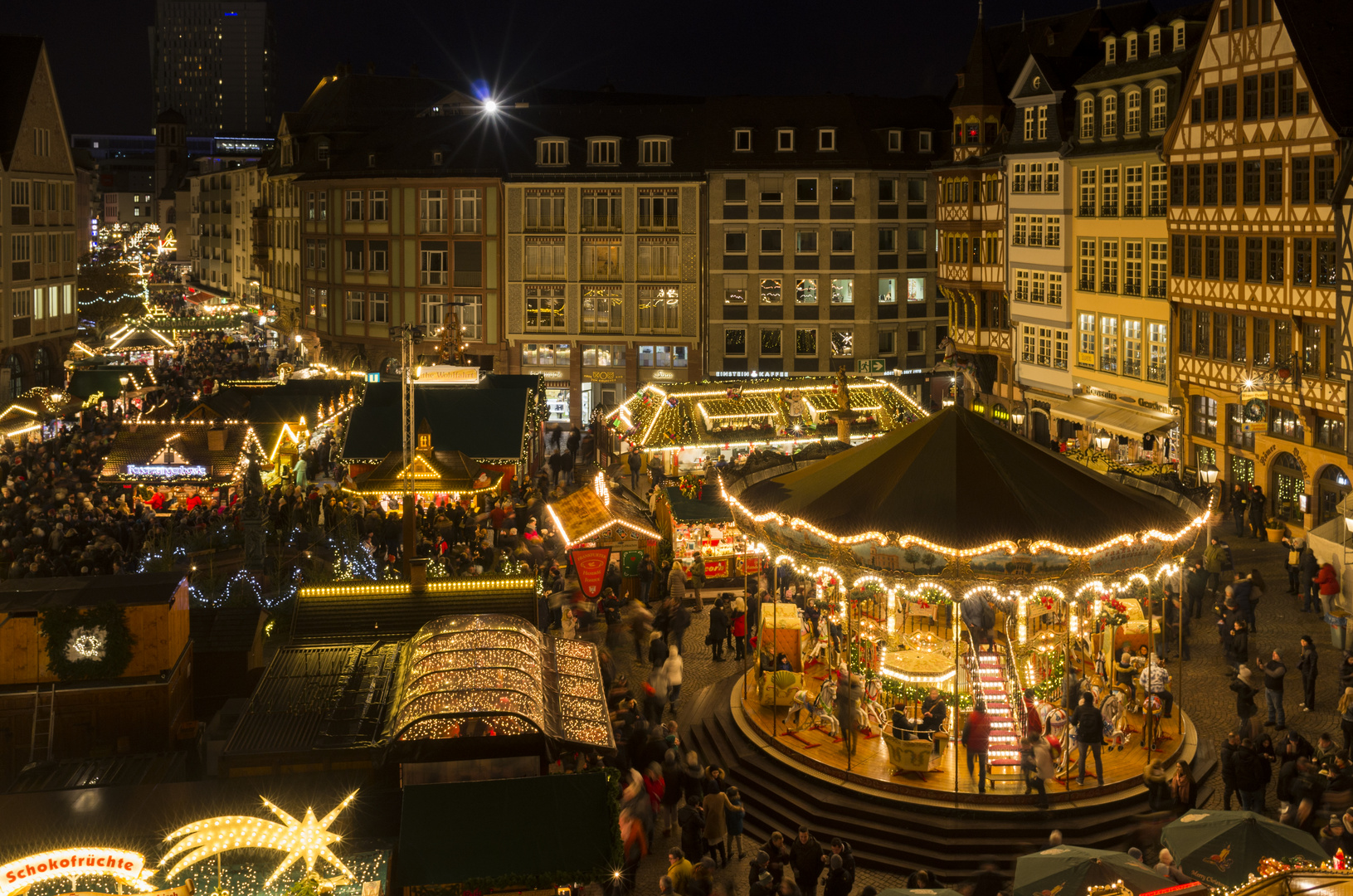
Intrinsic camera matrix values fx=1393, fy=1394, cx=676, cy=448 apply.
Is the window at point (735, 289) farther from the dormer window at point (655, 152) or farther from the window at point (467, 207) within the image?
the window at point (467, 207)

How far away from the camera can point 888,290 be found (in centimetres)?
5197

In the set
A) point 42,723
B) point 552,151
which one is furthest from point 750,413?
point 42,723

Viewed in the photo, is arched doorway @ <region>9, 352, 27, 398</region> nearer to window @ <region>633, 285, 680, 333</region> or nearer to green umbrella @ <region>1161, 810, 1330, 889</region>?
window @ <region>633, 285, 680, 333</region>

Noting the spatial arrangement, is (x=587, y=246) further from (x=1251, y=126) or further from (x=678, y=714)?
(x=678, y=714)

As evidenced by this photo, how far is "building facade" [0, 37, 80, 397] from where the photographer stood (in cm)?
4709

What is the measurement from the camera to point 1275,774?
1719 cm

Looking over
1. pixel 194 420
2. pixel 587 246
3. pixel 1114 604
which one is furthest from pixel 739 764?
pixel 587 246

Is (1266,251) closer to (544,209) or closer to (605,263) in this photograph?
(605,263)

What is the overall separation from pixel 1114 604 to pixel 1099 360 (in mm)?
19277

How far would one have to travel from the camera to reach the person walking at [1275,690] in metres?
17.9

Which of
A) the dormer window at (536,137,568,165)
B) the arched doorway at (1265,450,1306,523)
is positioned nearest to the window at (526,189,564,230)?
the dormer window at (536,137,568,165)

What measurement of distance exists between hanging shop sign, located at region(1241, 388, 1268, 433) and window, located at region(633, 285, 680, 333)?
78.8 feet

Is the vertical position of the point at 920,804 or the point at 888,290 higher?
the point at 888,290

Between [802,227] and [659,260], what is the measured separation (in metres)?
5.37
